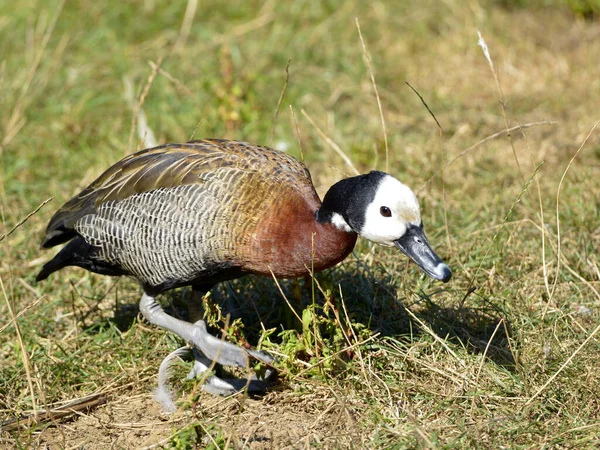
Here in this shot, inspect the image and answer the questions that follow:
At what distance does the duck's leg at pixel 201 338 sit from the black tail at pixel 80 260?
240mm

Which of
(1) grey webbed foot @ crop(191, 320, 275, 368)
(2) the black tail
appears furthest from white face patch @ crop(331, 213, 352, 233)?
(2) the black tail

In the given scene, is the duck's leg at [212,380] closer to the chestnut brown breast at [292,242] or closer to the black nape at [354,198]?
the chestnut brown breast at [292,242]

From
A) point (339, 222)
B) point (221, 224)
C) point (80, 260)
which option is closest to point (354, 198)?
point (339, 222)

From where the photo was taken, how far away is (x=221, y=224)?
3840mm

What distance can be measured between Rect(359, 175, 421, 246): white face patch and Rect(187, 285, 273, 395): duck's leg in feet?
2.97

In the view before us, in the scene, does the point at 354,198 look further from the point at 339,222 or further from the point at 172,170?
the point at 172,170

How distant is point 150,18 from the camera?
7926 mm

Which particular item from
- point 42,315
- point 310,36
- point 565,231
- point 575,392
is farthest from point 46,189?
point 575,392

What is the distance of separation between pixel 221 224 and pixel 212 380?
82cm

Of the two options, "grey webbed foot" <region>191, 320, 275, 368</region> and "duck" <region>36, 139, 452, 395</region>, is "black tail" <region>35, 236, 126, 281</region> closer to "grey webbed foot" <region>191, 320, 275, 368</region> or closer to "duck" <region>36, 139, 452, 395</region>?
"duck" <region>36, 139, 452, 395</region>

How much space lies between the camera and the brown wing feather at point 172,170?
158 inches

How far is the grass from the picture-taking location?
3.76 metres

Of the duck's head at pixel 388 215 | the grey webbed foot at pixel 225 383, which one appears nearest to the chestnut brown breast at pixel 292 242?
the duck's head at pixel 388 215

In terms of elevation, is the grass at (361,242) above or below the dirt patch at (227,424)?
above
